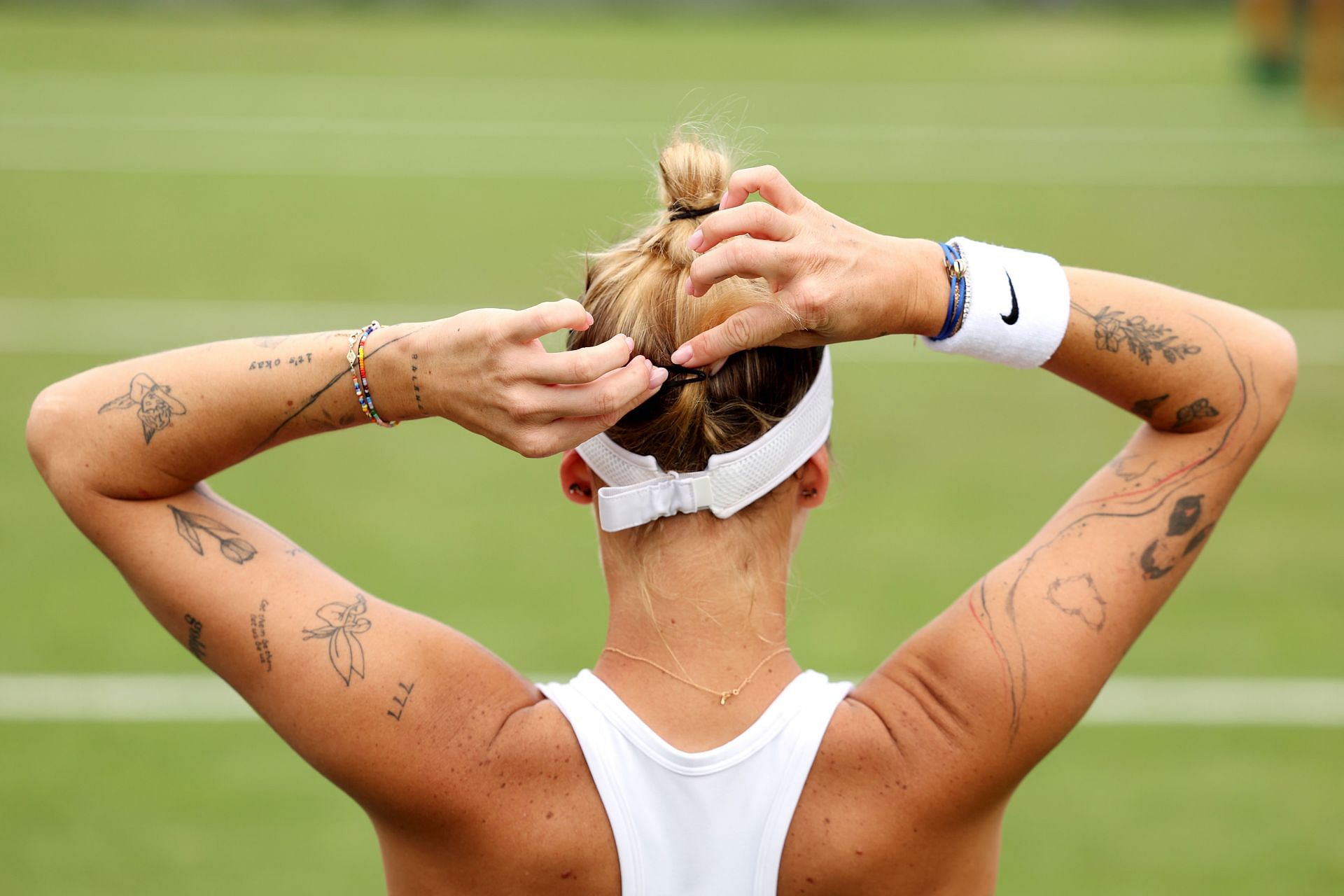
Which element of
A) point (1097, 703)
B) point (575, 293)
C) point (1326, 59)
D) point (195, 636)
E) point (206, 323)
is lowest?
point (1097, 703)

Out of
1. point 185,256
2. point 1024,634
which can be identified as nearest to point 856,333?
point 1024,634

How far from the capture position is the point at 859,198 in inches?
532

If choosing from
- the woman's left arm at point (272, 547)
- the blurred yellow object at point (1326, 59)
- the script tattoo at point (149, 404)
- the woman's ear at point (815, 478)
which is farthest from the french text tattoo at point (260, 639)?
the blurred yellow object at point (1326, 59)

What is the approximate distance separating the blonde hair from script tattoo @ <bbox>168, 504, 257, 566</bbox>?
21.5 inches

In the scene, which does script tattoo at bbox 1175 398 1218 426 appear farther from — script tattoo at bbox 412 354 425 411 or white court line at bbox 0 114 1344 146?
white court line at bbox 0 114 1344 146

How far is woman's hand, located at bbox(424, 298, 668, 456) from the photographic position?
180 centimetres

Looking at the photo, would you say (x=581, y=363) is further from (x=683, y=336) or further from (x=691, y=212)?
(x=691, y=212)

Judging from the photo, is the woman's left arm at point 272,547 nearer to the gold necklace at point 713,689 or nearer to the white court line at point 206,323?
the gold necklace at point 713,689

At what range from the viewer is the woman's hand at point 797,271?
185 cm

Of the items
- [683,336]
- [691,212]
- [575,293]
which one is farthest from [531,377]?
[575,293]

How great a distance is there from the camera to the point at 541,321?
5.84 ft

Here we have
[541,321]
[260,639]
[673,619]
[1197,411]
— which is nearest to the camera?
[541,321]

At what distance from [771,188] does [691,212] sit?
0.28m

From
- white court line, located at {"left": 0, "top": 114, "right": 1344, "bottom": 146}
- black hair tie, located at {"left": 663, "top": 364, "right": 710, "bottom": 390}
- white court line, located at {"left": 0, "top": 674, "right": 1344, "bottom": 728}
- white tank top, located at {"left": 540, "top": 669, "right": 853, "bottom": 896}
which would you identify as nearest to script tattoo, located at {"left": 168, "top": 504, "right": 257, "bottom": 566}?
white tank top, located at {"left": 540, "top": 669, "right": 853, "bottom": 896}
